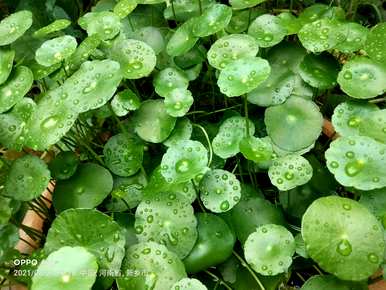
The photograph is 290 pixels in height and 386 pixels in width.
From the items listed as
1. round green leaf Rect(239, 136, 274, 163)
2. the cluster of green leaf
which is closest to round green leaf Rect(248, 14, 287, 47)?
the cluster of green leaf

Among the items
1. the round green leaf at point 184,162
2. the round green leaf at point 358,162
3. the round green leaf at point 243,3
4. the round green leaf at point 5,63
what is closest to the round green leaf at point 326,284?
the round green leaf at point 358,162

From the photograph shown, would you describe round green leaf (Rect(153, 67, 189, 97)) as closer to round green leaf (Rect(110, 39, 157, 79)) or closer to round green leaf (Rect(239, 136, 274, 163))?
round green leaf (Rect(110, 39, 157, 79))

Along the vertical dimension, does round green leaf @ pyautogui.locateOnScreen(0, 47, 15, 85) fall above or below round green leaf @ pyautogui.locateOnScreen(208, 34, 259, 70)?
above

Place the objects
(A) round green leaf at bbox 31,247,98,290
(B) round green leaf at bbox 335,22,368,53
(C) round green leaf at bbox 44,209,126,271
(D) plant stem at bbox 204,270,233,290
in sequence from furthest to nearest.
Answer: (B) round green leaf at bbox 335,22,368,53 < (D) plant stem at bbox 204,270,233,290 < (C) round green leaf at bbox 44,209,126,271 < (A) round green leaf at bbox 31,247,98,290

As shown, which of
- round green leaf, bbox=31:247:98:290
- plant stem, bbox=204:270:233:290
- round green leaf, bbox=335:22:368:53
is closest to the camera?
round green leaf, bbox=31:247:98:290

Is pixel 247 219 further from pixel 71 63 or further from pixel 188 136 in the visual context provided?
pixel 71 63

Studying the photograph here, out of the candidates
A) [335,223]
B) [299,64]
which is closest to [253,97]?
[299,64]

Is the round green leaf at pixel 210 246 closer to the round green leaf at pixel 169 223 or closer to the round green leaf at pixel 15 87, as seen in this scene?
the round green leaf at pixel 169 223
